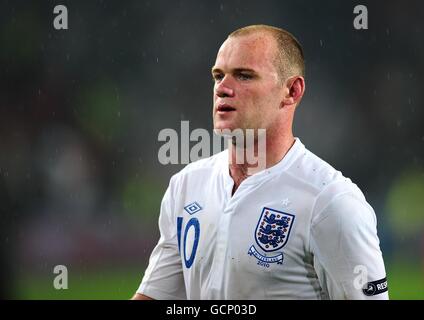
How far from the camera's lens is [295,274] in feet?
8.93

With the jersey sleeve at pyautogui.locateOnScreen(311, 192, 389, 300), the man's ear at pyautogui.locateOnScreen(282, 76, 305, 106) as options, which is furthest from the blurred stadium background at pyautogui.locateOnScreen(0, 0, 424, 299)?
the jersey sleeve at pyautogui.locateOnScreen(311, 192, 389, 300)

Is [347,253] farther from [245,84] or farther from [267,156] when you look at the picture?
[245,84]

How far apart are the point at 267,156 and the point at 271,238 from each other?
1.21 ft

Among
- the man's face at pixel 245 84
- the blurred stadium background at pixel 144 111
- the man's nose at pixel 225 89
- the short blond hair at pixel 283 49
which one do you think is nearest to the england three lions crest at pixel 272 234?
the man's face at pixel 245 84

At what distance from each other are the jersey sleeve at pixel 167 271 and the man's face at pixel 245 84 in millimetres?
514

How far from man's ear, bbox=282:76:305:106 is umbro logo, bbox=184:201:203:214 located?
559 mm

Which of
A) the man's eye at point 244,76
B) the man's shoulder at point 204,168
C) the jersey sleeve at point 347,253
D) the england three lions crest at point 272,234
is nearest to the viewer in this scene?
the jersey sleeve at point 347,253

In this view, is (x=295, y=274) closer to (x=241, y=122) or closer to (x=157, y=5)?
(x=241, y=122)

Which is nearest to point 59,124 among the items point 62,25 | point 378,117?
point 62,25

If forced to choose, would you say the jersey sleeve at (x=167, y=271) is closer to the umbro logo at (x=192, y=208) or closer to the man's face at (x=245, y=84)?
the umbro logo at (x=192, y=208)

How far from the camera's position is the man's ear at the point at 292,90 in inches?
120

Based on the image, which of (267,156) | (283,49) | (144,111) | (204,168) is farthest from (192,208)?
(144,111)

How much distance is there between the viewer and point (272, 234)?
2.79 meters

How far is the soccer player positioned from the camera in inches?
105
